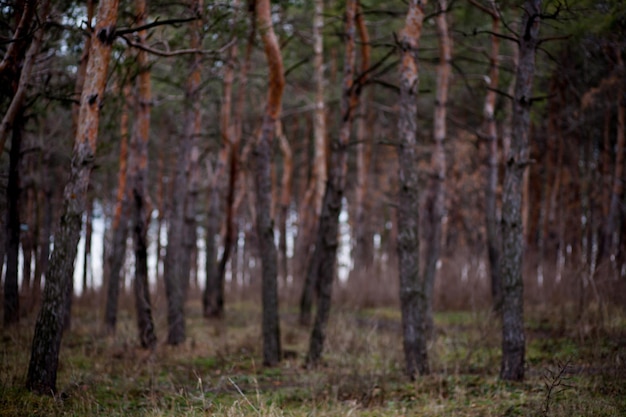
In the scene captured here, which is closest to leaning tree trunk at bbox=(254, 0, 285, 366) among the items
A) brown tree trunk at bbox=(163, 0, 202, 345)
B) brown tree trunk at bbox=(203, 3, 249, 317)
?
brown tree trunk at bbox=(163, 0, 202, 345)

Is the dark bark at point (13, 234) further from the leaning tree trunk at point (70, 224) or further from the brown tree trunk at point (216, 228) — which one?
the brown tree trunk at point (216, 228)

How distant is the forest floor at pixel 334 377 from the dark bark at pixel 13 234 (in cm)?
74

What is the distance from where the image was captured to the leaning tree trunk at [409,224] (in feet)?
24.3

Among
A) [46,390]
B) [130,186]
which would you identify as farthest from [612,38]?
[46,390]

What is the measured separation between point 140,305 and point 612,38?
8721 millimetres

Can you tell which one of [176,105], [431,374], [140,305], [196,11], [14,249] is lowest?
[431,374]

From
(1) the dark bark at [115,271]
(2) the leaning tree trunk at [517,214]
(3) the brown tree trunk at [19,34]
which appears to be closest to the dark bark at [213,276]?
(1) the dark bark at [115,271]

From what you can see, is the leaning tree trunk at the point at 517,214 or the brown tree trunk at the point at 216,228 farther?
the brown tree trunk at the point at 216,228

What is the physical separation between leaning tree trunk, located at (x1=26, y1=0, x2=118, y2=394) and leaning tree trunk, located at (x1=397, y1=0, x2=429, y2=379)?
3667mm

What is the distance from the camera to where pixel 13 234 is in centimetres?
957

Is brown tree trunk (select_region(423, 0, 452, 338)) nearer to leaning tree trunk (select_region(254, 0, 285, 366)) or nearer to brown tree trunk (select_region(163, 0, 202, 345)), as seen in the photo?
leaning tree trunk (select_region(254, 0, 285, 366))

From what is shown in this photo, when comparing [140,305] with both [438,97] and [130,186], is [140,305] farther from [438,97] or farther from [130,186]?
[438,97]

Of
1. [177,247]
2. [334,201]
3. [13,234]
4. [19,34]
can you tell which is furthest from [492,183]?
[19,34]

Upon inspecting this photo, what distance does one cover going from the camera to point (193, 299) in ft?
73.8
